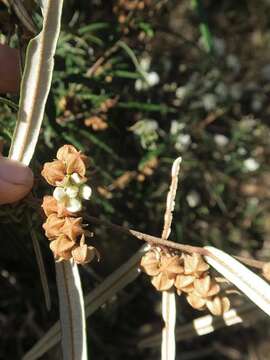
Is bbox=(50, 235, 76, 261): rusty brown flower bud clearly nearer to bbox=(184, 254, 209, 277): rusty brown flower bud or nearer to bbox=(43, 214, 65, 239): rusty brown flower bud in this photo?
bbox=(43, 214, 65, 239): rusty brown flower bud

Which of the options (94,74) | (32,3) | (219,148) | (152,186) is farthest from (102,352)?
(32,3)

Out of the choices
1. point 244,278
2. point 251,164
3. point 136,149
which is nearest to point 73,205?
point 244,278

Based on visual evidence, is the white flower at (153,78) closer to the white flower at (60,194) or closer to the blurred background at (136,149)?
the blurred background at (136,149)

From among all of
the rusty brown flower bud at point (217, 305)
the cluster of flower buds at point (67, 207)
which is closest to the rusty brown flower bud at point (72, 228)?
the cluster of flower buds at point (67, 207)

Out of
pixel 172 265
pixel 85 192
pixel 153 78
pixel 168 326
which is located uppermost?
pixel 153 78

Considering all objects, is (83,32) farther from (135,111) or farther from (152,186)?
(152,186)

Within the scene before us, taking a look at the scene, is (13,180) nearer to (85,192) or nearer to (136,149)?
(85,192)
